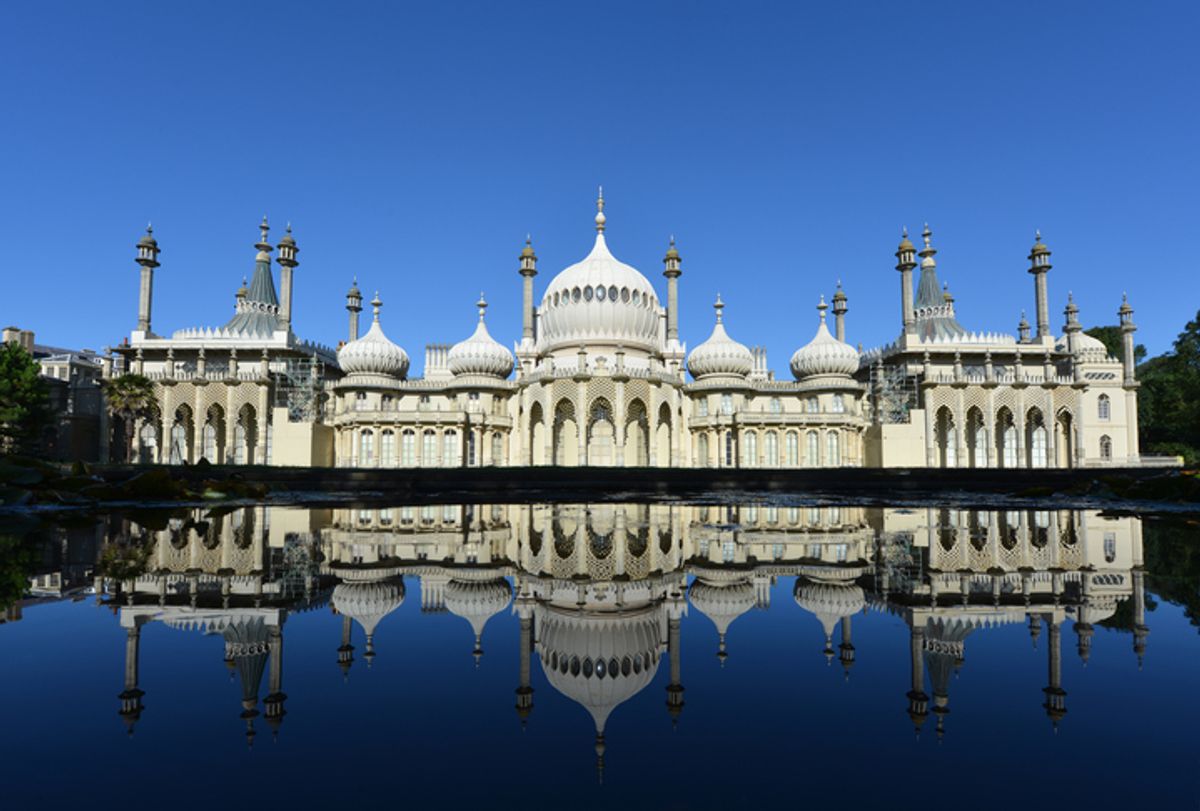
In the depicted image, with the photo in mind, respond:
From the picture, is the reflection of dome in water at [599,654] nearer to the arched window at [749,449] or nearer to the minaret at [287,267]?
the arched window at [749,449]

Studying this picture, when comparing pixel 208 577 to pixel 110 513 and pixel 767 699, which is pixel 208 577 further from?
pixel 110 513

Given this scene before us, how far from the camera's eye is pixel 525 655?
3652 mm

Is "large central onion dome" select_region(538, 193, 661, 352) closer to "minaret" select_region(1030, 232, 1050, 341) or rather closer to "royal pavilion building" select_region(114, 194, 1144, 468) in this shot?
"royal pavilion building" select_region(114, 194, 1144, 468)

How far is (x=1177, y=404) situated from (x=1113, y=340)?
65.4 ft

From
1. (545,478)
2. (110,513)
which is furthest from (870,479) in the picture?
(110,513)

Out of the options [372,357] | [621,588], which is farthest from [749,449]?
[621,588]

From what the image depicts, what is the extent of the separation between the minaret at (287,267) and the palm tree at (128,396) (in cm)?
1172

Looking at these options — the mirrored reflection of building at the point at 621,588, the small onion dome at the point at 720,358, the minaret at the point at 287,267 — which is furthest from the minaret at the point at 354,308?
the mirrored reflection of building at the point at 621,588

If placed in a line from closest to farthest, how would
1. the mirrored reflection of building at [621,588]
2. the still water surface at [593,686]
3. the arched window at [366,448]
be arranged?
the still water surface at [593,686] → the mirrored reflection of building at [621,588] → the arched window at [366,448]

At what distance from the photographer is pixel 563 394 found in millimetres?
41812

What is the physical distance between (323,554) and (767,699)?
232 inches

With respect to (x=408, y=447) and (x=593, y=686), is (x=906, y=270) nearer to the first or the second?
(x=408, y=447)

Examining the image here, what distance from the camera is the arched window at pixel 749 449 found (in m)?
43.8

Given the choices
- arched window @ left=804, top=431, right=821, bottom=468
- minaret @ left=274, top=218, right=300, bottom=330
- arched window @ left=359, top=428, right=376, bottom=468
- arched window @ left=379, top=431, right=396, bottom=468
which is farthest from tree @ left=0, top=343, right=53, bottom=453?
arched window @ left=804, top=431, right=821, bottom=468
